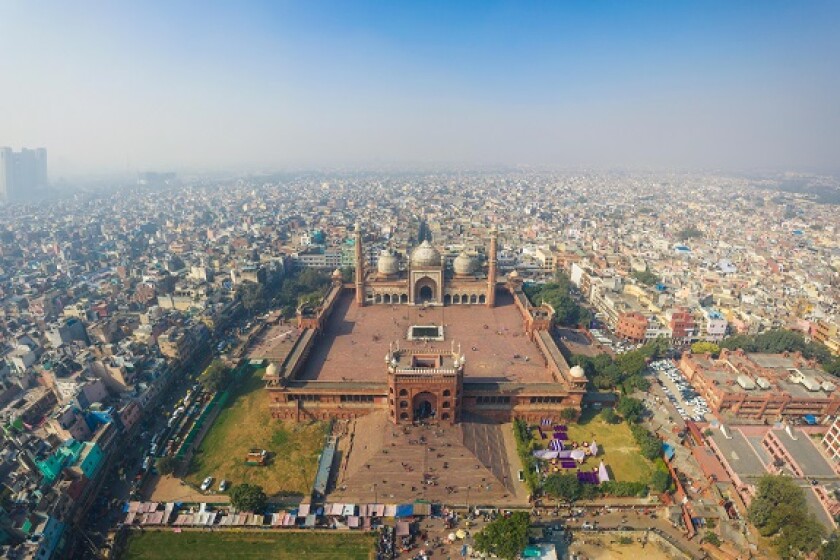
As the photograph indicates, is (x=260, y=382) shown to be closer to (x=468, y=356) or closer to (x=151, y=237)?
(x=468, y=356)

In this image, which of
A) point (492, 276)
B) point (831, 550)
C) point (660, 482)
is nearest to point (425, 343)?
point (492, 276)

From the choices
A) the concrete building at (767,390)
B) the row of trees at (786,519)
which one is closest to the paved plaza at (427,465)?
the row of trees at (786,519)

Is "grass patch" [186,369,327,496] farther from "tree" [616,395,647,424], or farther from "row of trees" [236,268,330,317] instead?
"tree" [616,395,647,424]

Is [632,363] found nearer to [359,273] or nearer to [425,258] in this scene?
[425,258]

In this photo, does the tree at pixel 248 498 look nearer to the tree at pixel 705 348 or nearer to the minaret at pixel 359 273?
the minaret at pixel 359 273

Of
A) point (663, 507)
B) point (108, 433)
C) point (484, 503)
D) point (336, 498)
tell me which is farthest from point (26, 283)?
point (663, 507)
